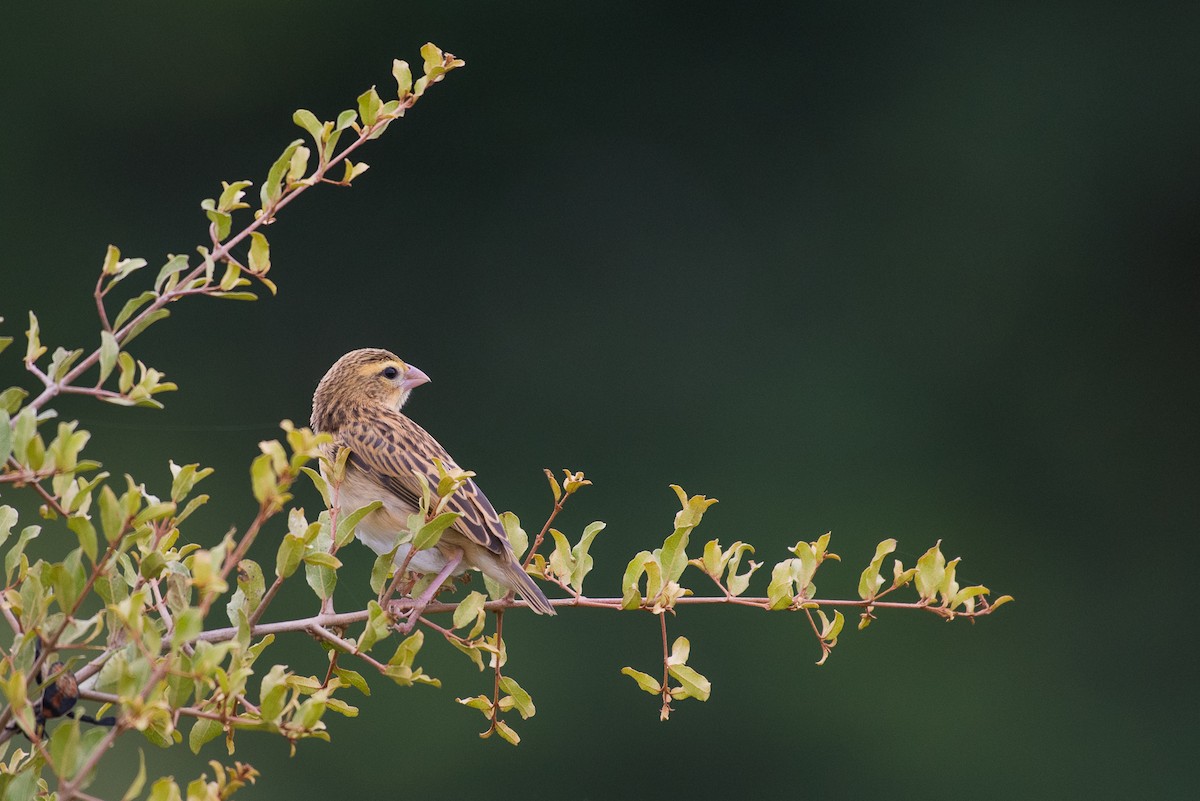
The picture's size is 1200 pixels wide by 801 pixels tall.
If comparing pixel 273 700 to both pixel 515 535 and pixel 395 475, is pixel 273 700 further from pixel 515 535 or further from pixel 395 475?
pixel 395 475

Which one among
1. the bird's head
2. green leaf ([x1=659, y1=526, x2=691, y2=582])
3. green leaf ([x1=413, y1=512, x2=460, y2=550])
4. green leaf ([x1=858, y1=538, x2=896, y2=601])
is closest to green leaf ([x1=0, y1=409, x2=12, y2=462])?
green leaf ([x1=413, y1=512, x2=460, y2=550])

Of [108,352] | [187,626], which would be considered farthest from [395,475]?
[187,626]

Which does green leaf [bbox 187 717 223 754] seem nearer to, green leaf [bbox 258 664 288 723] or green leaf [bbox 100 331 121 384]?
green leaf [bbox 258 664 288 723]

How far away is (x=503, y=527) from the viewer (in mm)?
2969

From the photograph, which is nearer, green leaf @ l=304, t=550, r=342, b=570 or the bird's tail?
green leaf @ l=304, t=550, r=342, b=570

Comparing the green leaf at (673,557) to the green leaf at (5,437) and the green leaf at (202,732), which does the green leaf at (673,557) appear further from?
the green leaf at (5,437)

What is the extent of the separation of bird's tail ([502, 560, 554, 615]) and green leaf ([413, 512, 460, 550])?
482 mm

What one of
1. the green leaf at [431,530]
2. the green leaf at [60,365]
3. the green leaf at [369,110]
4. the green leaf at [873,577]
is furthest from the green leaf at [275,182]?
the green leaf at [873,577]

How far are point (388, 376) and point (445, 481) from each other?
177 cm

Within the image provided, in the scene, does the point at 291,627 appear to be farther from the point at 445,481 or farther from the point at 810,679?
the point at 810,679

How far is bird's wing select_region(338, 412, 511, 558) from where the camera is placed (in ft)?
10.3

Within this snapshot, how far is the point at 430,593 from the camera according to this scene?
284 centimetres

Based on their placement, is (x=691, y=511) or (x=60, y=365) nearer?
(x=60, y=365)

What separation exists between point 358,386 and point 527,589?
4.02 ft
